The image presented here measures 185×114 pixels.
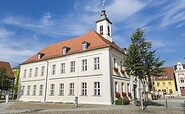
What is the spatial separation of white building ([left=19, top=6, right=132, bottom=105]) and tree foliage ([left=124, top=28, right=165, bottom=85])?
6.49 meters

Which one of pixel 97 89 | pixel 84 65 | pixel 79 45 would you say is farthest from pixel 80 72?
pixel 79 45

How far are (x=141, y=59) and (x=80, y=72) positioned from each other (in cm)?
1130

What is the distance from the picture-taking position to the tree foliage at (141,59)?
565 inches

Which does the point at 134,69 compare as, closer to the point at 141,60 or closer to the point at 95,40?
the point at 141,60

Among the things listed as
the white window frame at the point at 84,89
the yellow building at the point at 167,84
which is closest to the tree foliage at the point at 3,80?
the white window frame at the point at 84,89

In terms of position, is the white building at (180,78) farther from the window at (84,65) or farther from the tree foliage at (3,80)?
the tree foliage at (3,80)

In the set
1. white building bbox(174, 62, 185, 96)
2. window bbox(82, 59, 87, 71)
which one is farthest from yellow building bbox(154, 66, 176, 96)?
window bbox(82, 59, 87, 71)

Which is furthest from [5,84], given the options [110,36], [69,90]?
[110,36]

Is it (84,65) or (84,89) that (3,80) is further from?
(84,89)

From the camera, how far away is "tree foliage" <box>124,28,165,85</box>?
14.3 metres

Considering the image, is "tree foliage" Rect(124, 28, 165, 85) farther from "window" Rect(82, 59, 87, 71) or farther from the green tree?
"window" Rect(82, 59, 87, 71)

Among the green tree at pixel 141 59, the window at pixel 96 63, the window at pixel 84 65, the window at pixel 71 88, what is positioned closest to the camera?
the green tree at pixel 141 59

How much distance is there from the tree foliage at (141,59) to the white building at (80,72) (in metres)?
6.49

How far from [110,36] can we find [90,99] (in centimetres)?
1222
